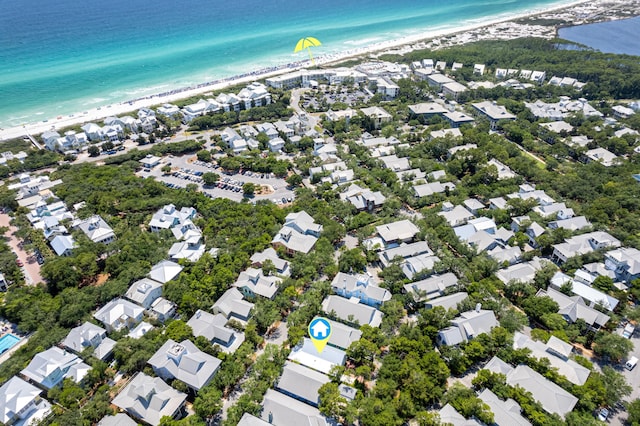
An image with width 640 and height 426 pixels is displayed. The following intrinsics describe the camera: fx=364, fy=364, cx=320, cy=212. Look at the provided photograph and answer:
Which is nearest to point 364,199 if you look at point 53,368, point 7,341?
point 53,368

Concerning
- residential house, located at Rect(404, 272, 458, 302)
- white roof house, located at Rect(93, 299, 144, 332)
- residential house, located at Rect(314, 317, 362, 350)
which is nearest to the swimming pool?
white roof house, located at Rect(93, 299, 144, 332)

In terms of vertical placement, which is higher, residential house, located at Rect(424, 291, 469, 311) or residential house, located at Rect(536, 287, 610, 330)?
residential house, located at Rect(424, 291, 469, 311)

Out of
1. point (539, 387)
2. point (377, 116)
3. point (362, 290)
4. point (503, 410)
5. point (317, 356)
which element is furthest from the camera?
point (377, 116)

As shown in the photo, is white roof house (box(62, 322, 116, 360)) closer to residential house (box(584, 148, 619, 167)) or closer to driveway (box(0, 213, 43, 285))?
driveway (box(0, 213, 43, 285))

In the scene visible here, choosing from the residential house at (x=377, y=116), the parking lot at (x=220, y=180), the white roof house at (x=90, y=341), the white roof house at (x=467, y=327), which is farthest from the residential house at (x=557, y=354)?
the residential house at (x=377, y=116)

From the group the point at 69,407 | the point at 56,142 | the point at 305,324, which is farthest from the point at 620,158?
the point at 56,142

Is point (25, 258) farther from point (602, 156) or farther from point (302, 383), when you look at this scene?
point (602, 156)
